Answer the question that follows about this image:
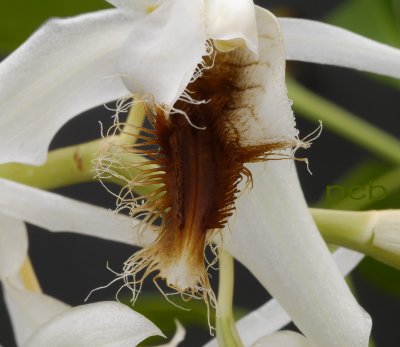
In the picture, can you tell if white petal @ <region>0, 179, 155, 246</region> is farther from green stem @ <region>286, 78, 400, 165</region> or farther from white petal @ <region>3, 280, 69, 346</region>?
green stem @ <region>286, 78, 400, 165</region>

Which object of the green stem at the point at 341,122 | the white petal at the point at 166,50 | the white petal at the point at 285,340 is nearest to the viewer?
the white petal at the point at 166,50

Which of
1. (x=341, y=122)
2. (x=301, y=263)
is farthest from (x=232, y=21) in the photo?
(x=341, y=122)

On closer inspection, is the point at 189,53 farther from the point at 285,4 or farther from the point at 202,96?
the point at 285,4

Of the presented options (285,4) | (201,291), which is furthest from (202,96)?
(285,4)

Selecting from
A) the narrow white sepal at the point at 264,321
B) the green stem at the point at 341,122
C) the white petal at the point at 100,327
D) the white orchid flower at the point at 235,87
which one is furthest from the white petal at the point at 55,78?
the green stem at the point at 341,122

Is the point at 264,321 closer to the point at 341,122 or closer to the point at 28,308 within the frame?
the point at 28,308

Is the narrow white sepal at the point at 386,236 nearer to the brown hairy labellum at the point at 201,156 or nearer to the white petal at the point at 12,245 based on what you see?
the brown hairy labellum at the point at 201,156

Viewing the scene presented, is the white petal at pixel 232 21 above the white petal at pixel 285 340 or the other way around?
above
